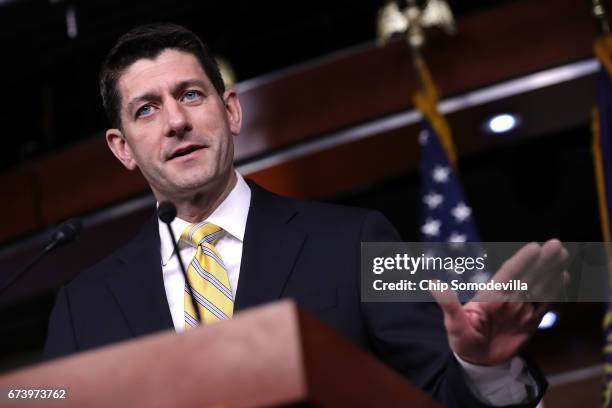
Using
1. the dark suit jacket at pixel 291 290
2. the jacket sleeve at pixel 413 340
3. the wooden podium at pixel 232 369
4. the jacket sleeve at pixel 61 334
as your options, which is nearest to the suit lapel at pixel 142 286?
the dark suit jacket at pixel 291 290

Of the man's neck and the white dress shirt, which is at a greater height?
the man's neck

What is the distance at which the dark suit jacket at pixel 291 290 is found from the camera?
178cm

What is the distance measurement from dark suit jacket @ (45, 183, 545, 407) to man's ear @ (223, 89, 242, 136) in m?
0.20

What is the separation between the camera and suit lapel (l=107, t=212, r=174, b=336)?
188 centimetres

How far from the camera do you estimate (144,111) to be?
2.13 m

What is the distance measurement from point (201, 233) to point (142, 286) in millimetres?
158

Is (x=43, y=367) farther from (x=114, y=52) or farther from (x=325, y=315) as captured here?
(x=114, y=52)

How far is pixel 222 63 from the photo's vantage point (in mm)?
4930

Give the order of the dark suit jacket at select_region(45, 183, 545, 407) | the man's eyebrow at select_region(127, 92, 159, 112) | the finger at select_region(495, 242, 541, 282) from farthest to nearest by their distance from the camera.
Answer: the man's eyebrow at select_region(127, 92, 159, 112) → the dark suit jacket at select_region(45, 183, 545, 407) → the finger at select_region(495, 242, 541, 282)

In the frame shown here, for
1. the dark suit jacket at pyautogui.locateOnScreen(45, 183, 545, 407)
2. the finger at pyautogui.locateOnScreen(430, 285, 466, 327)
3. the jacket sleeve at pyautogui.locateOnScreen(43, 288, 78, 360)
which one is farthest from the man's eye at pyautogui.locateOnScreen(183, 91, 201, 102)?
the finger at pyautogui.locateOnScreen(430, 285, 466, 327)

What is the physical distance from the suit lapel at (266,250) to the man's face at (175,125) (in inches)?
4.6

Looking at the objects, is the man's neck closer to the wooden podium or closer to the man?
the man

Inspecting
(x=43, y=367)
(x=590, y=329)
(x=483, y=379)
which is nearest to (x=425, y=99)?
(x=590, y=329)

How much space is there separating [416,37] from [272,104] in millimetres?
910
